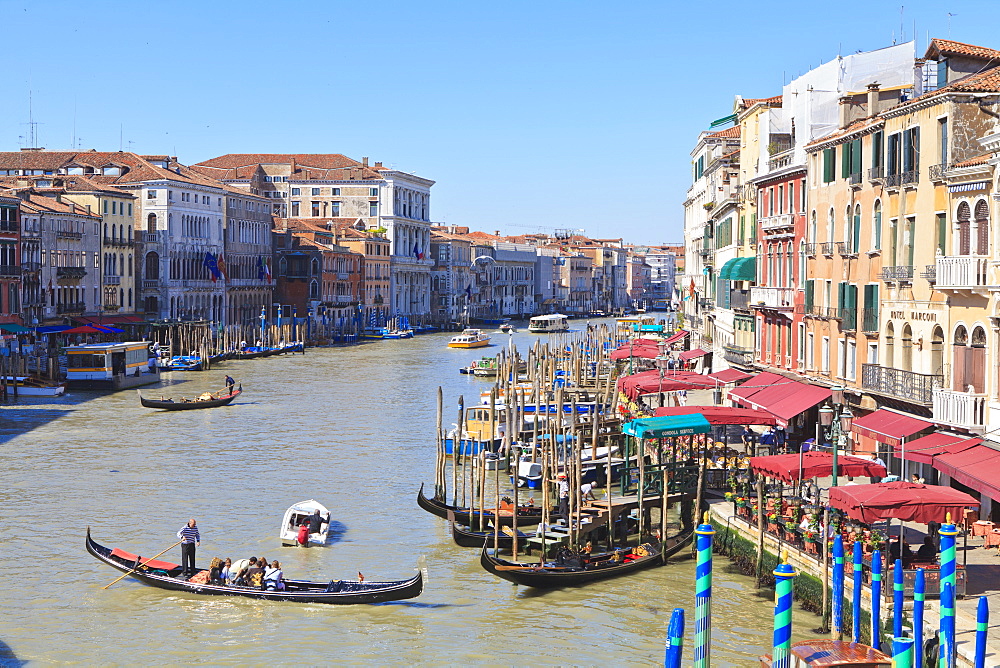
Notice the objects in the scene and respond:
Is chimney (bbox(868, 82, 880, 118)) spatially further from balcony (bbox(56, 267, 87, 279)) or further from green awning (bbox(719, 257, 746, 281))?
balcony (bbox(56, 267, 87, 279))

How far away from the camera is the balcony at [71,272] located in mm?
48469

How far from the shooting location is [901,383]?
726 inches

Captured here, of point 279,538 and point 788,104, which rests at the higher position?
point 788,104

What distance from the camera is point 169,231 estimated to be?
60719 millimetres

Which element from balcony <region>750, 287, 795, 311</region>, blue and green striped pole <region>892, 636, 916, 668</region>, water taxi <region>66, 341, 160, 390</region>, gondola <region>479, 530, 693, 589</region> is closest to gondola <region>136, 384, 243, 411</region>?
water taxi <region>66, 341, 160, 390</region>

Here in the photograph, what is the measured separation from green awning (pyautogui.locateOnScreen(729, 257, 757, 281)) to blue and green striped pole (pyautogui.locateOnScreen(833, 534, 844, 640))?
1625 centimetres

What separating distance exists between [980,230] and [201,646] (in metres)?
10.2

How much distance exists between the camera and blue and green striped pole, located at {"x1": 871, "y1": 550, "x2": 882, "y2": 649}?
1216 centimetres

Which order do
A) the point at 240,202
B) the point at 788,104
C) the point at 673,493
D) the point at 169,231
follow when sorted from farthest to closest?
the point at 240,202, the point at 169,231, the point at 788,104, the point at 673,493

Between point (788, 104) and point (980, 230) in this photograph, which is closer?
point (980, 230)

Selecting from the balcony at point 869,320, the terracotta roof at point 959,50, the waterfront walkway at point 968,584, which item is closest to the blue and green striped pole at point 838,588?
the waterfront walkway at point 968,584

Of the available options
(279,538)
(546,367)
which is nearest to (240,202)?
(546,367)

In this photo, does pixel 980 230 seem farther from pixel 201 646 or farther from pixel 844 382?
pixel 201 646

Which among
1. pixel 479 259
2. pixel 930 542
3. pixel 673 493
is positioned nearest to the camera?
pixel 930 542
